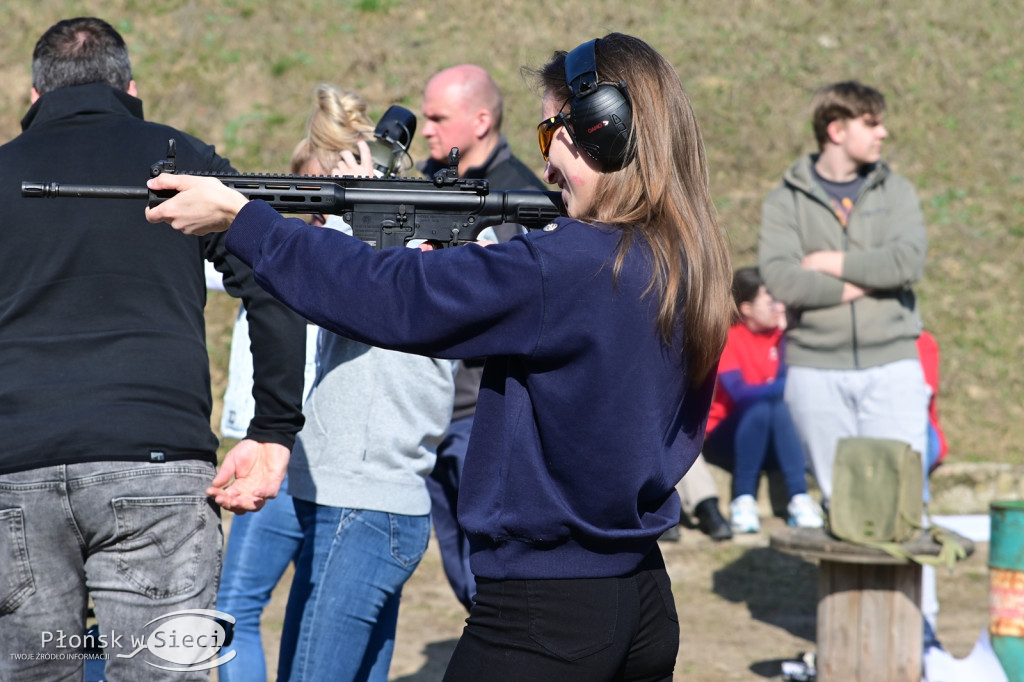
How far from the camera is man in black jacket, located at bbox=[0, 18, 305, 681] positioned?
9.77 feet

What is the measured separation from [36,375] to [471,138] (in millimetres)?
3053

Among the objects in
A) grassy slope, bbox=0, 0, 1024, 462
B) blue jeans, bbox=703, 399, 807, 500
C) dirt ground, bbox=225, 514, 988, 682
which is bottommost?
dirt ground, bbox=225, 514, 988, 682

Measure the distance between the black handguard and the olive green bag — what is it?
3.07m

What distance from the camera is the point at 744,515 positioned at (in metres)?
7.85

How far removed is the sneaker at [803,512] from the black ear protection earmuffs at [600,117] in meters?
5.61

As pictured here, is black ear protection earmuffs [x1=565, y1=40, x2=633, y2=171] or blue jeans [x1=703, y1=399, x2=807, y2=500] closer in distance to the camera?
black ear protection earmuffs [x1=565, y1=40, x2=633, y2=171]

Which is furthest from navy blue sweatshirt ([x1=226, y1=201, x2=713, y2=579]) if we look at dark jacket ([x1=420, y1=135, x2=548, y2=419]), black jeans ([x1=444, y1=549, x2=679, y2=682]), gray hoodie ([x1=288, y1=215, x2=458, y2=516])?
dark jacket ([x1=420, y1=135, x2=548, y2=419])

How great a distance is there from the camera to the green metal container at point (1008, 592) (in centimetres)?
507

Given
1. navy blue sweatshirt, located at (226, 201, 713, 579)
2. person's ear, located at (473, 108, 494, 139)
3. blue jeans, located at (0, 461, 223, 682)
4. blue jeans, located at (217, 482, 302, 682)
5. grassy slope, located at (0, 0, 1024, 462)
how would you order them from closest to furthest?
1. navy blue sweatshirt, located at (226, 201, 713, 579)
2. blue jeans, located at (0, 461, 223, 682)
3. blue jeans, located at (217, 482, 302, 682)
4. person's ear, located at (473, 108, 494, 139)
5. grassy slope, located at (0, 0, 1024, 462)

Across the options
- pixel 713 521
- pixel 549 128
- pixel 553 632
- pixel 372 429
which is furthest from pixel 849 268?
pixel 553 632

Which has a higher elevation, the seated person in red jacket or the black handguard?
the black handguard

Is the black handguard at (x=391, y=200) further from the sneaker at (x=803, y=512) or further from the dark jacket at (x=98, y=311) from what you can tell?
the sneaker at (x=803, y=512)

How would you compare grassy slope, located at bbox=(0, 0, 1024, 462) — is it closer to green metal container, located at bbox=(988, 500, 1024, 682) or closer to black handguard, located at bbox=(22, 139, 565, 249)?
green metal container, located at bbox=(988, 500, 1024, 682)

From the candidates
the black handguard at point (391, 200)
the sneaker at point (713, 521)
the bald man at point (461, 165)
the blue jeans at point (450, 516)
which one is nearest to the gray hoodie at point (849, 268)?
the sneaker at point (713, 521)
